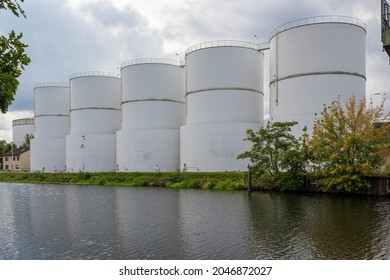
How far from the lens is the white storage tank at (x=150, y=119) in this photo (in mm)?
47938

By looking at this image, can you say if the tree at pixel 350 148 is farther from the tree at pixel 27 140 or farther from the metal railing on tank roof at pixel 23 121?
the metal railing on tank roof at pixel 23 121

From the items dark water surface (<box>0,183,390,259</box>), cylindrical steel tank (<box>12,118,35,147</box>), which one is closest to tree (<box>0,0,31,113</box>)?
dark water surface (<box>0,183,390,259</box>)

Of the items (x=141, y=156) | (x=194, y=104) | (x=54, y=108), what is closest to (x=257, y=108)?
(x=194, y=104)

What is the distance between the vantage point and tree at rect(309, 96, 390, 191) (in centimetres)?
2682

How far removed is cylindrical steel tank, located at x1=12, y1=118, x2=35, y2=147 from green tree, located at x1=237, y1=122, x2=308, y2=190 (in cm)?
7896

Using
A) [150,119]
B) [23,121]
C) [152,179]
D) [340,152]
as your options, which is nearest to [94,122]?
[150,119]

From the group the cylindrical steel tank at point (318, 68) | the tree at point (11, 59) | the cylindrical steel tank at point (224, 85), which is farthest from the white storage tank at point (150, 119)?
the tree at point (11, 59)

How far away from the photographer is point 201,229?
15734mm

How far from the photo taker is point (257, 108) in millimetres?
43625

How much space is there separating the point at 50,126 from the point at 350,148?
166ft

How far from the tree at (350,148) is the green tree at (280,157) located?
158cm

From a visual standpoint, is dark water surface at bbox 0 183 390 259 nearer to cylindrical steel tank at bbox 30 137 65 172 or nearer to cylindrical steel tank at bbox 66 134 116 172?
cylindrical steel tank at bbox 66 134 116 172

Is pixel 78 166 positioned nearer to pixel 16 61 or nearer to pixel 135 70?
pixel 135 70

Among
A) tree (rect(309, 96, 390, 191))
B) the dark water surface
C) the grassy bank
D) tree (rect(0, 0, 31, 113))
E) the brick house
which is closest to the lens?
tree (rect(0, 0, 31, 113))
